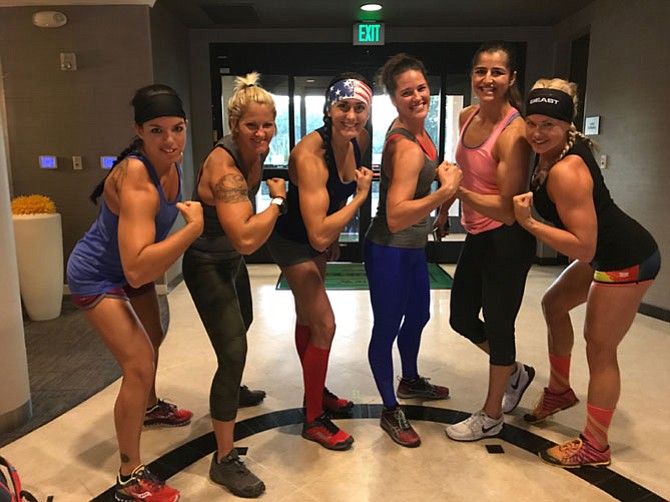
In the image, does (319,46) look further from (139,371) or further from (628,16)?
(139,371)

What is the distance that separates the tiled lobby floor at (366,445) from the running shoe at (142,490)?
0.08 metres

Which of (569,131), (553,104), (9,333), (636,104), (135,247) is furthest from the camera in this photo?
(636,104)

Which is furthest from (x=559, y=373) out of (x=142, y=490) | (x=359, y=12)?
(x=359, y=12)

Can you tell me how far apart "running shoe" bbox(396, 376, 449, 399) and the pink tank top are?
0.91 m

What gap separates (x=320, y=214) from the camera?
6.58ft

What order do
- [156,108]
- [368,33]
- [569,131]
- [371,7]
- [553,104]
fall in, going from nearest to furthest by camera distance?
1. [156,108]
2. [553,104]
3. [569,131]
4. [371,7]
5. [368,33]

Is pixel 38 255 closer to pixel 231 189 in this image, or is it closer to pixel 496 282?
pixel 231 189

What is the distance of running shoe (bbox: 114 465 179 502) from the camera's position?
6.26 ft

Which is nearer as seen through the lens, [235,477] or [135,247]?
[135,247]

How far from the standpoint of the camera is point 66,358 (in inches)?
131

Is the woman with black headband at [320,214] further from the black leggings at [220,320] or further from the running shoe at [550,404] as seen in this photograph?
the running shoe at [550,404]

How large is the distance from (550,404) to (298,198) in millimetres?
1492

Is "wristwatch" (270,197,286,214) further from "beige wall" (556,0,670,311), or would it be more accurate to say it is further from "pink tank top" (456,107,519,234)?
"beige wall" (556,0,670,311)

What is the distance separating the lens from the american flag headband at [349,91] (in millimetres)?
2072
